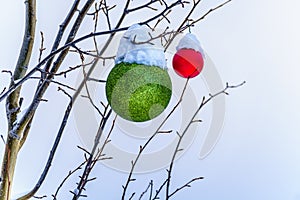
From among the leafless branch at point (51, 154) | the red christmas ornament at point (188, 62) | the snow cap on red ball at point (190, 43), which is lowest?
the leafless branch at point (51, 154)

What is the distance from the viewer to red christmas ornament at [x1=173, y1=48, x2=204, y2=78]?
2.37 ft

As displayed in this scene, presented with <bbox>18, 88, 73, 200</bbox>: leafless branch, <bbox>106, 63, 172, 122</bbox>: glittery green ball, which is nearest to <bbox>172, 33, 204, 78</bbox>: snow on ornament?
<bbox>106, 63, 172, 122</bbox>: glittery green ball

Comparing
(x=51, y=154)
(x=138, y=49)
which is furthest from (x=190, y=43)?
(x=51, y=154)

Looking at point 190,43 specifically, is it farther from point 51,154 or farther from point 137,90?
point 51,154

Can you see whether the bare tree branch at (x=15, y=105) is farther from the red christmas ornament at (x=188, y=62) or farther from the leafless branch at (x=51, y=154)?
the red christmas ornament at (x=188, y=62)

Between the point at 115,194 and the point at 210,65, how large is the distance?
83 centimetres

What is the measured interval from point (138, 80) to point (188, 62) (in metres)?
0.15

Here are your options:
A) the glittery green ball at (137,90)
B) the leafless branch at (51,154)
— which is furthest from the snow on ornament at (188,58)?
the leafless branch at (51,154)

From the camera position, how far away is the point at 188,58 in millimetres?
724

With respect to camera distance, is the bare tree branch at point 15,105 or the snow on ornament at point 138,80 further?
the bare tree branch at point 15,105

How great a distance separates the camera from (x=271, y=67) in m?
1.71

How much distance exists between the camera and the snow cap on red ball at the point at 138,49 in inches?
24.6

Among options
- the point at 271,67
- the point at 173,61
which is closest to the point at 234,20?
the point at 271,67

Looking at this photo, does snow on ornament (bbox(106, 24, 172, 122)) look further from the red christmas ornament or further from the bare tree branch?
the bare tree branch
